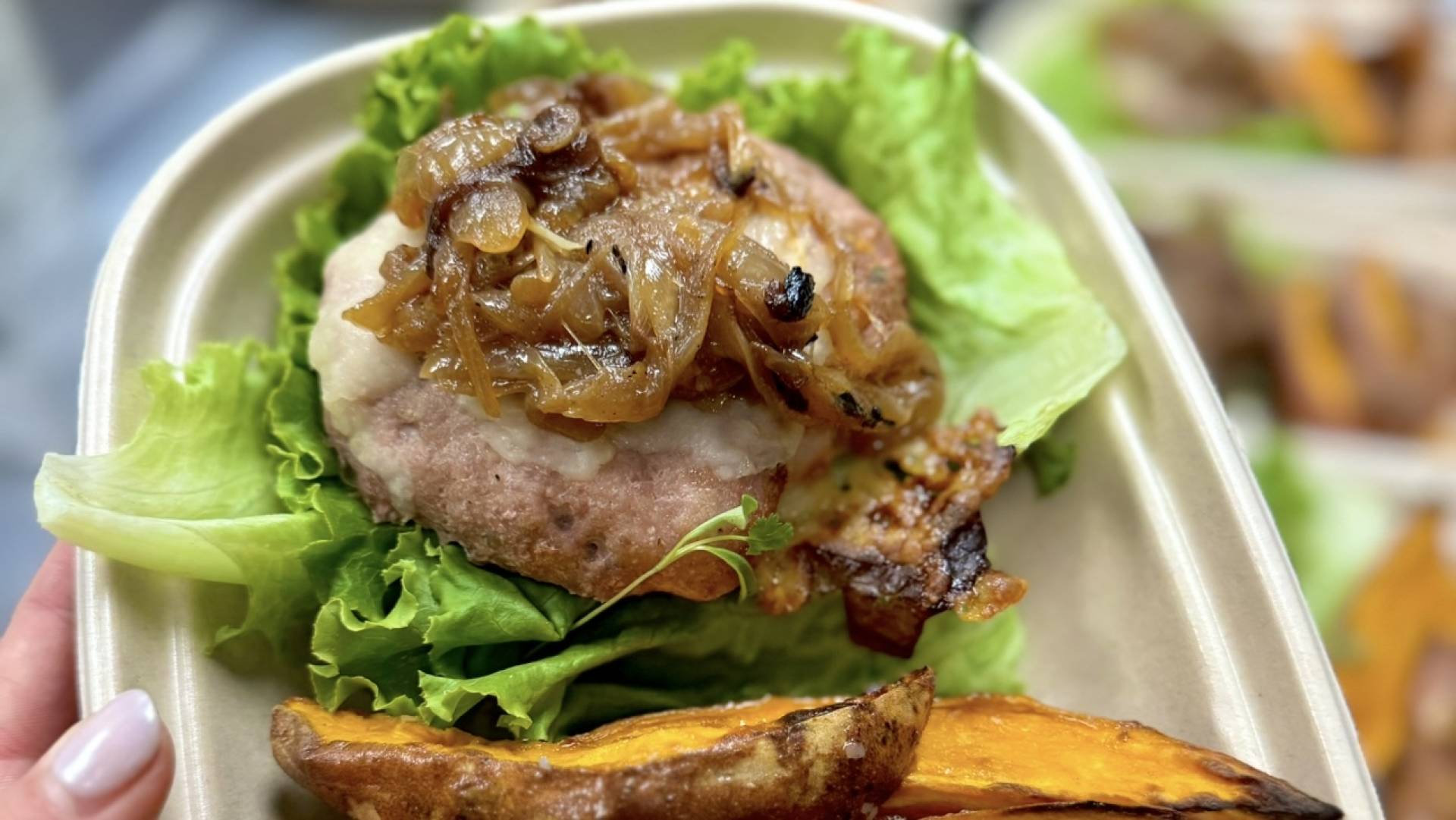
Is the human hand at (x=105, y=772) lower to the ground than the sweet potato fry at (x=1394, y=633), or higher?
lower

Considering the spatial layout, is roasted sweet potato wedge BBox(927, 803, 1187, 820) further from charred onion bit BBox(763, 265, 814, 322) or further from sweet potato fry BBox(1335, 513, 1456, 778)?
sweet potato fry BBox(1335, 513, 1456, 778)

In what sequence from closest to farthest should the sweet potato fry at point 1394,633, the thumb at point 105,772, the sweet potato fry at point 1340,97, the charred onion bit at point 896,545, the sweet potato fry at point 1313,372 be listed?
the thumb at point 105,772 → the charred onion bit at point 896,545 → the sweet potato fry at point 1394,633 → the sweet potato fry at point 1313,372 → the sweet potato fry at point 1340,97

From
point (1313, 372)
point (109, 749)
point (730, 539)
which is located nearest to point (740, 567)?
point (730, 539)

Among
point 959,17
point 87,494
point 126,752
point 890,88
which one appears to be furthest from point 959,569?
point 959,17

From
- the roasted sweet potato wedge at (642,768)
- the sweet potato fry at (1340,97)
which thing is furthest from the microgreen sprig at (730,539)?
the sweet potato fry at (1340,97)

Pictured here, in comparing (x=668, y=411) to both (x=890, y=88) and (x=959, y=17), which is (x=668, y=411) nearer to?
(x=890, y=88)

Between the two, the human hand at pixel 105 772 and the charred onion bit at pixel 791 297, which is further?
the charred onion bit at pixel 791 297

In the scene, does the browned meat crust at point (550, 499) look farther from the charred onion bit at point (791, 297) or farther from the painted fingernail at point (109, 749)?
the painted fingernail at point (109, 749)
